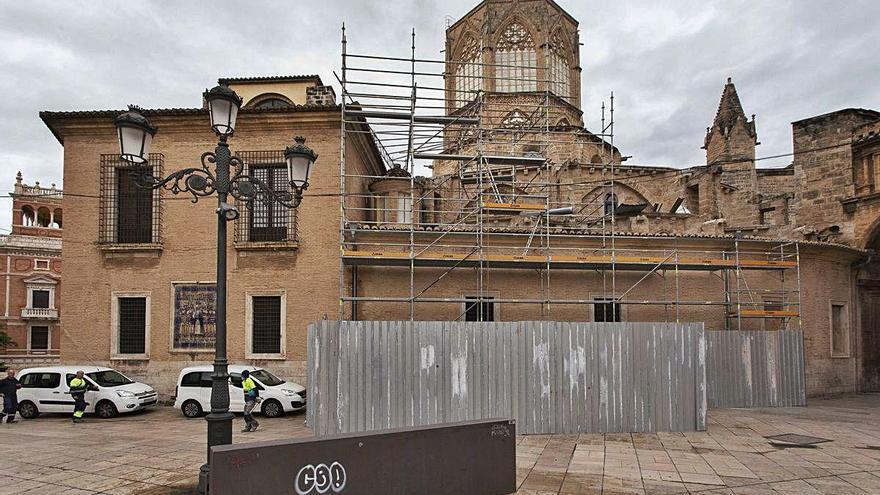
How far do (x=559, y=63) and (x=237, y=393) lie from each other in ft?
91.7

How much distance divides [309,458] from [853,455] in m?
9.59

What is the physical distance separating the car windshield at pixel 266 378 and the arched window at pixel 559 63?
83.5ft

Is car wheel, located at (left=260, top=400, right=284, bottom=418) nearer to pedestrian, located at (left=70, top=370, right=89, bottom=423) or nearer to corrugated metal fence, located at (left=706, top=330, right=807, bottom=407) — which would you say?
pedestrian, located at (left=70, top=370, right=89, bottom=423)

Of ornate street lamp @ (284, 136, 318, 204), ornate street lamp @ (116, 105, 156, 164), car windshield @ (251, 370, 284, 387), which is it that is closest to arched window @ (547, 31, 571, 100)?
car windshield @ (251, 370, 284, 387)

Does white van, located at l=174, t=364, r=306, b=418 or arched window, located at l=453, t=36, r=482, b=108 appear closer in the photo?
white van, located at l=174, t=364, r=306, b=418

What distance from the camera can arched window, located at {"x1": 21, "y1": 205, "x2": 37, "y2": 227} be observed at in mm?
50031

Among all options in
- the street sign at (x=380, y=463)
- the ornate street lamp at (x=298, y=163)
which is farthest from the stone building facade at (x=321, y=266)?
the street sign at (x=380, y=463)

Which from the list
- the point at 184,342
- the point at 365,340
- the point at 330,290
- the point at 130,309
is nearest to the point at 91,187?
the point at 130,309

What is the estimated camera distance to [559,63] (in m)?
35.0

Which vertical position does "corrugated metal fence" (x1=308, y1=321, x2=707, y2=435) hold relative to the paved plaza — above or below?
above

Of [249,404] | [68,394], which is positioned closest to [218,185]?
[249,404]

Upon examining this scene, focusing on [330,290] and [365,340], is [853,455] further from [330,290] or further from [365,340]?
[330,290]

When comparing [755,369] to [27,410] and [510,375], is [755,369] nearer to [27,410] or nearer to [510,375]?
[510,375]

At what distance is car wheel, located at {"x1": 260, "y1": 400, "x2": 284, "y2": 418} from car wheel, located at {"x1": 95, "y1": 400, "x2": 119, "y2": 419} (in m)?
3.71
